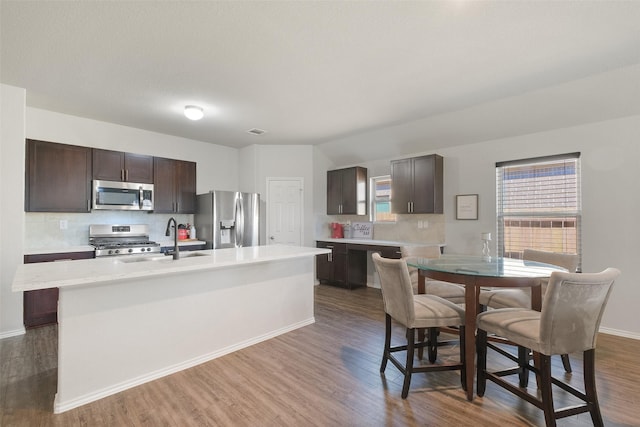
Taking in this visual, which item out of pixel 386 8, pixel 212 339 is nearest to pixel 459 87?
pixel 386 8

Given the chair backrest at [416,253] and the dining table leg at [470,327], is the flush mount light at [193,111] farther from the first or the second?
the dining table leg at [470,327]

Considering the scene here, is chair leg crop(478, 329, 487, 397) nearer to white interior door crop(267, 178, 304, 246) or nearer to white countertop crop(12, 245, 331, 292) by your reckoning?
white countertop crop(12, 245, 331, 292)

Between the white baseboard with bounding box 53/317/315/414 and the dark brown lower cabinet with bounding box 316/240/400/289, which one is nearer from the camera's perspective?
the white baseboard with bounding box 53/317/315/414

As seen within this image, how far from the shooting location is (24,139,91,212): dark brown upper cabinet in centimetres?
371

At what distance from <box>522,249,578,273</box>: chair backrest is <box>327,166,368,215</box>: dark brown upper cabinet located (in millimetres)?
2818

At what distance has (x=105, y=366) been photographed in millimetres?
2125

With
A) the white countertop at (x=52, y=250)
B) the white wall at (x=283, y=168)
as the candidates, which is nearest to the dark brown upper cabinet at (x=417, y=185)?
the white wall at (x=283, y=168)

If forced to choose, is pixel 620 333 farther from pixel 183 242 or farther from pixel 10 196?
pixel 10 196

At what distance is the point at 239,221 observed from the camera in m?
4.96

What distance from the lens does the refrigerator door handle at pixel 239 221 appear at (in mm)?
4938

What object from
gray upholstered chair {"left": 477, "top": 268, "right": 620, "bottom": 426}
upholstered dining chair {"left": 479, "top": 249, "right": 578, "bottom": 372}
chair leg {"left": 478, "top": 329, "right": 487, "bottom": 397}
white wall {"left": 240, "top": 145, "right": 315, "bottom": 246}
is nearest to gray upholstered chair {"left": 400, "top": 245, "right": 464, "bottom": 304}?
upholstered dining chair {"left": 479, "top": 249, "right": 578, "bottom": 372}

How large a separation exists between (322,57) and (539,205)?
10.8 feet

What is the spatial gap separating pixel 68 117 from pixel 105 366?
3.60 metres

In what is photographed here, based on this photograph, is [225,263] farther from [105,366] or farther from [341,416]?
[341,416]
